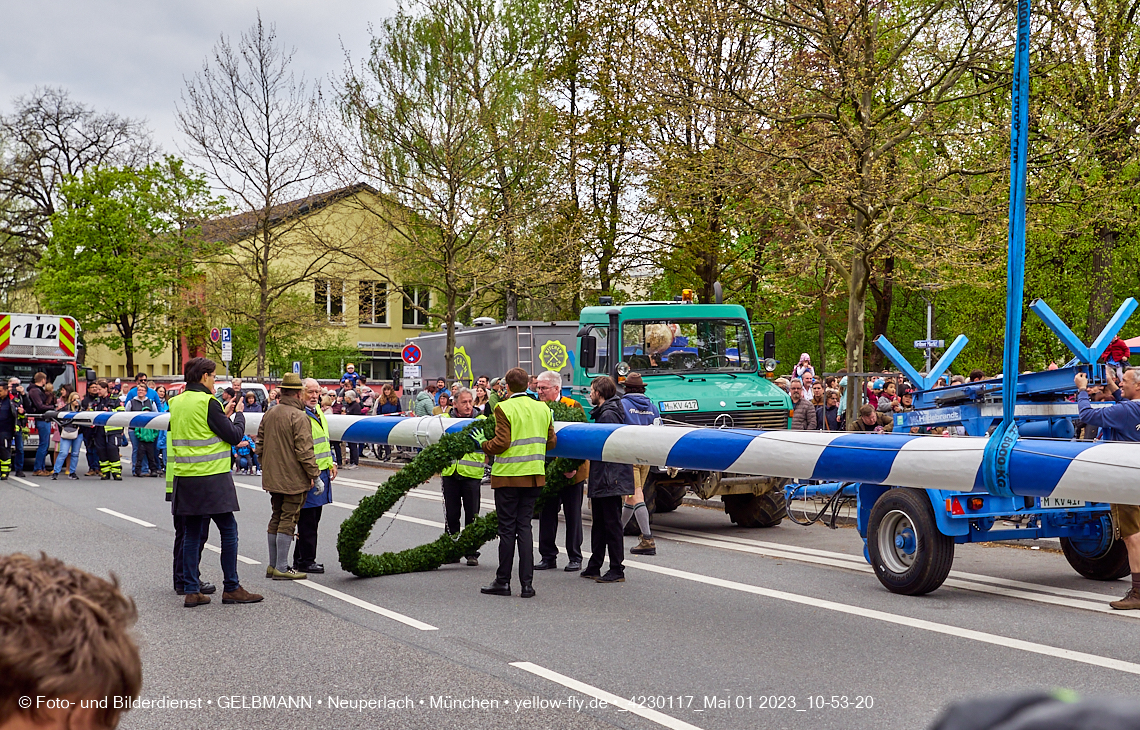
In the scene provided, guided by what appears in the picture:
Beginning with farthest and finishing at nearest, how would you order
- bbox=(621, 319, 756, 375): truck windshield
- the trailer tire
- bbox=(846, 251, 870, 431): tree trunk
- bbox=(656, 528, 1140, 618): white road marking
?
bbox=(846, 251, 870, 431): tree trunk
bbox=(621, 319, 756, 375): truck windshield
the trailer tire
bbox=(656, 528, 1140, 618): white road marking

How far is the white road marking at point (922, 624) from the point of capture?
6672 millimetres

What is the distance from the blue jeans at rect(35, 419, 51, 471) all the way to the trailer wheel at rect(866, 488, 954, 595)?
60.9 feet

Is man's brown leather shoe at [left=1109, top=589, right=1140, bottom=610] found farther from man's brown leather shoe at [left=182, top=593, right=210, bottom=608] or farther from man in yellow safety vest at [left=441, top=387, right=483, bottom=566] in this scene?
man's brown leather shoe at [left=182, top=593, right=210, bottom=608]

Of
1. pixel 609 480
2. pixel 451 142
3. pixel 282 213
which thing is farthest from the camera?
pixel 282 213

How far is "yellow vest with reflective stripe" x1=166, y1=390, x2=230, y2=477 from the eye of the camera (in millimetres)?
8812

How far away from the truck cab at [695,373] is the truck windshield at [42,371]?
1446cm

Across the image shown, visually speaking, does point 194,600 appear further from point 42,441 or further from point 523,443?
A: point 42,441

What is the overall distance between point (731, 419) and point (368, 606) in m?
6.43

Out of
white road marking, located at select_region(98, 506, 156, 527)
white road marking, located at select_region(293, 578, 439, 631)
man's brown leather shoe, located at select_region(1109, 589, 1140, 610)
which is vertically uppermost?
white road marking, located at select_region(98, 506, 156, 527)

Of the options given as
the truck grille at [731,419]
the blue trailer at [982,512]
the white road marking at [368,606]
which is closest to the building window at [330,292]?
the truck grille at [731,419]

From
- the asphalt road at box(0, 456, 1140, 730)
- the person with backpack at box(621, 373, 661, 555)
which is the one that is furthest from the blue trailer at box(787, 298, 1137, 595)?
the person with backpack at box(621, 373, 661, 555)

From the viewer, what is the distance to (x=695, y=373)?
14.9 m

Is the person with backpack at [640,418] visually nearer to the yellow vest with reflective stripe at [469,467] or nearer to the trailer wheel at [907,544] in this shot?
the yellow vest with reflective stripe at [469,467]

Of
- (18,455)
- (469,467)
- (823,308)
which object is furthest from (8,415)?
(823,308)
